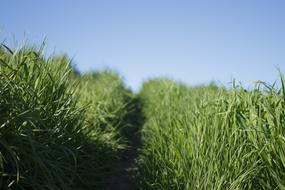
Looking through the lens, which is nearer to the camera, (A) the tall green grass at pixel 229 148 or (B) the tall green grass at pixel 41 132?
(B) the tall green grass at pixel 41 132

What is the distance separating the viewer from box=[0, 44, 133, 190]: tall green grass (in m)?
2.18

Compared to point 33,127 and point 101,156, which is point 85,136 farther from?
point 33,127

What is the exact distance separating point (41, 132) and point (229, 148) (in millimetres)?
1330

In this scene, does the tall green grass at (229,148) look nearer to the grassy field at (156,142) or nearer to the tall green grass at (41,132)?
the grassy field at (156,142)

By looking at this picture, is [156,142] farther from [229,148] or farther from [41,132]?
[41,132]

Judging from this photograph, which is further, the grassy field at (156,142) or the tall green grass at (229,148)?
the tall green grass at (229,148)

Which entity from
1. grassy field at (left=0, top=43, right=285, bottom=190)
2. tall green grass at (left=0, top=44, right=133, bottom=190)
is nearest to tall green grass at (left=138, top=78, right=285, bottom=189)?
grassy field at (left=0, top=43, right=285, bottom=190)

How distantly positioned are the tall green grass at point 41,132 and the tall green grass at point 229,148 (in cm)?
63

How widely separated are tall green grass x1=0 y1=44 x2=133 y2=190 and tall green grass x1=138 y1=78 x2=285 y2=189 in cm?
63

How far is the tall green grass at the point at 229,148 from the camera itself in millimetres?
2465

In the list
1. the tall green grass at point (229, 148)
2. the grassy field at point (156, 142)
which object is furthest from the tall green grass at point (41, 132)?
the tall green grass at point (229, 148)

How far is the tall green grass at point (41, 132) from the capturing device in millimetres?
2176

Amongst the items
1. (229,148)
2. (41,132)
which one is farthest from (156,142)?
(41,132)

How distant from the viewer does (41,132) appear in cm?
257
